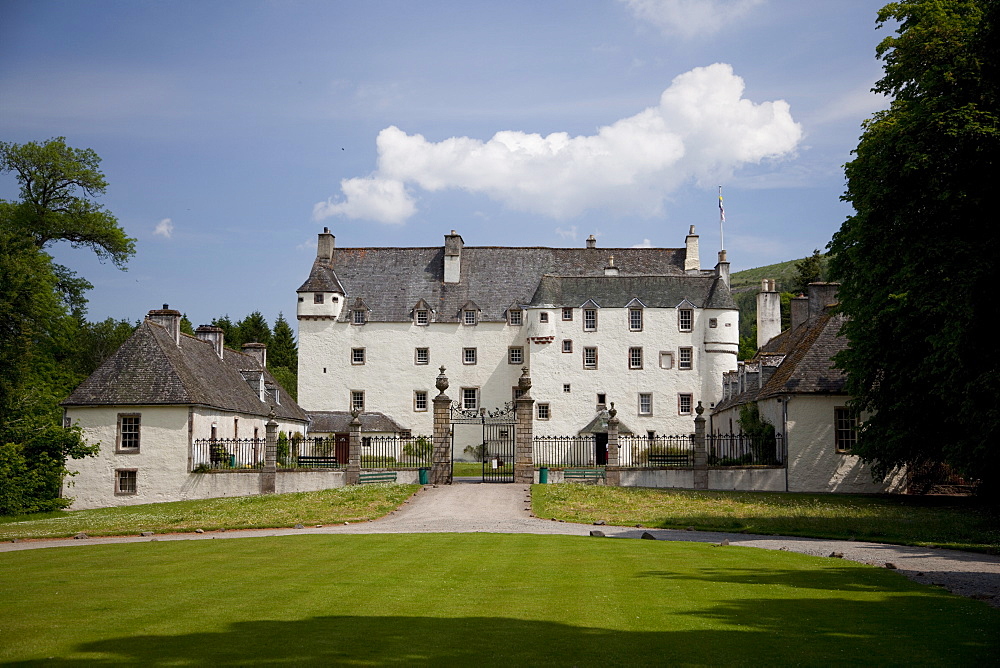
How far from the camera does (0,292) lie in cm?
3503

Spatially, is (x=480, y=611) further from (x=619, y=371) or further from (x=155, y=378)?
(x=619, y=371)

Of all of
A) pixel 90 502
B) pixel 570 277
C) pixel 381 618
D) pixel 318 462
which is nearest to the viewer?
pixel 381 618

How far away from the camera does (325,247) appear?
69625mm

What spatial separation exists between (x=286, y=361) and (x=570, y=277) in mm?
39506

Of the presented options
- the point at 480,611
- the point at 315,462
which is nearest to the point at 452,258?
the point at 315,462

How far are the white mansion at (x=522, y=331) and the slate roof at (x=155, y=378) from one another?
2210cm

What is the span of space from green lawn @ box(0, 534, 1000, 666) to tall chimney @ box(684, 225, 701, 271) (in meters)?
53.3

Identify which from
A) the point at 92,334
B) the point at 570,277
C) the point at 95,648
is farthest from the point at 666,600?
the point at 92,334

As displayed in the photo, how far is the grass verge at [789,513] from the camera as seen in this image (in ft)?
70.5

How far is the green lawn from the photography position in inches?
344

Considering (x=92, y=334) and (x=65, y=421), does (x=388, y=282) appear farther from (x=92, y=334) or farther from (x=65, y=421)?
(x=65, y=421)

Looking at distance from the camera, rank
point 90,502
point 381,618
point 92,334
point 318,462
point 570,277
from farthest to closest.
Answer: point 92,334, point 570,277, point 318,462, point 90,502, point 381,618

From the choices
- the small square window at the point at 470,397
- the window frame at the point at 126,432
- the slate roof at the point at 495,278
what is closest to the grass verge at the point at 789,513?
the window frame at the point at 126,432

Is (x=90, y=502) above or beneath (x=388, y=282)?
beneath
